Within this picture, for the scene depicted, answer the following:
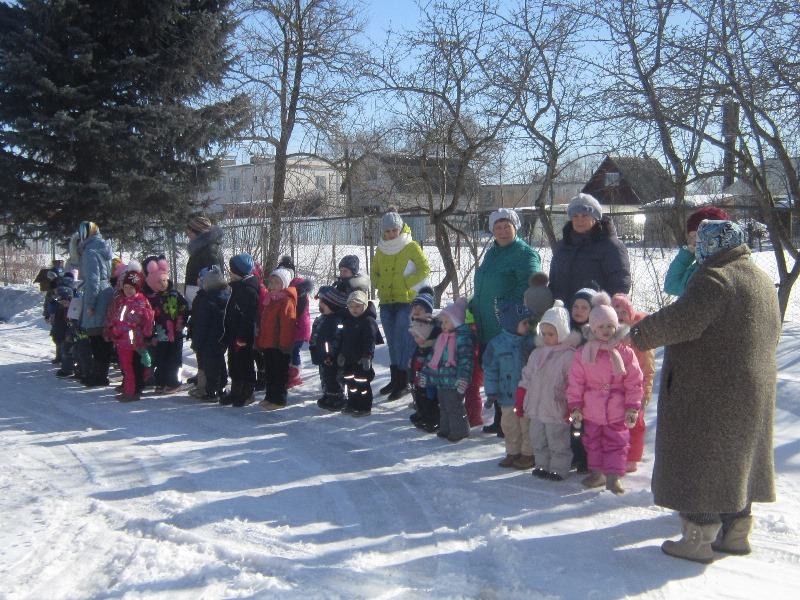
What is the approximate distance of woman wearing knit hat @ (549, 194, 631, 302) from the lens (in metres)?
5.70

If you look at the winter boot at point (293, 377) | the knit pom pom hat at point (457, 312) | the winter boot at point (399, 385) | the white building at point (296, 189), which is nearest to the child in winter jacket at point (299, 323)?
the winter boot at point (293, 377)

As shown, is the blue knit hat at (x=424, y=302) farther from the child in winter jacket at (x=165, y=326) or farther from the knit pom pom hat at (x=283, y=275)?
the child in winter jacket at (x=165, y=326)

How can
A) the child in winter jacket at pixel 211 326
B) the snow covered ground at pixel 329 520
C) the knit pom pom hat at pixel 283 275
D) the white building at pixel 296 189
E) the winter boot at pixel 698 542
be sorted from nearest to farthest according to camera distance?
the snow covered ground at pixel 329 520 < the winter boot at pixel 698 542 < the knit pom pom hat at pixel 283 275 < the child in winter jacket at pixel 211 326 < the white building at pixel 296 189

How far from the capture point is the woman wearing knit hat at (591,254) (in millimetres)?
5703

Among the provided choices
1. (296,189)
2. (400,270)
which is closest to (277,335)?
(400,270)

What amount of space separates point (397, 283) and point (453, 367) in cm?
170

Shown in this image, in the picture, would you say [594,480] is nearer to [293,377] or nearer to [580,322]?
[580,322]

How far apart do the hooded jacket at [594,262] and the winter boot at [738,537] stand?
209cm

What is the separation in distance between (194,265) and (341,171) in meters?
6.34

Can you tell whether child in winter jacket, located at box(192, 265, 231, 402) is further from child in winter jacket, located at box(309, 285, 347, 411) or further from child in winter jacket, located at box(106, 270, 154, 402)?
child in winter jacket, located at box(309, 285, 347, 411)

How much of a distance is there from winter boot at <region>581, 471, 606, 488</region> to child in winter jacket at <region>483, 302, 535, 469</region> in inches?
22.4

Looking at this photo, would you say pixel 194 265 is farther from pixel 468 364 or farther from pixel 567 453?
pixel 567 453

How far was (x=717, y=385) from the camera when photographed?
3871mm

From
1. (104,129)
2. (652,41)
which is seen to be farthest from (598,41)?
(104,129)
